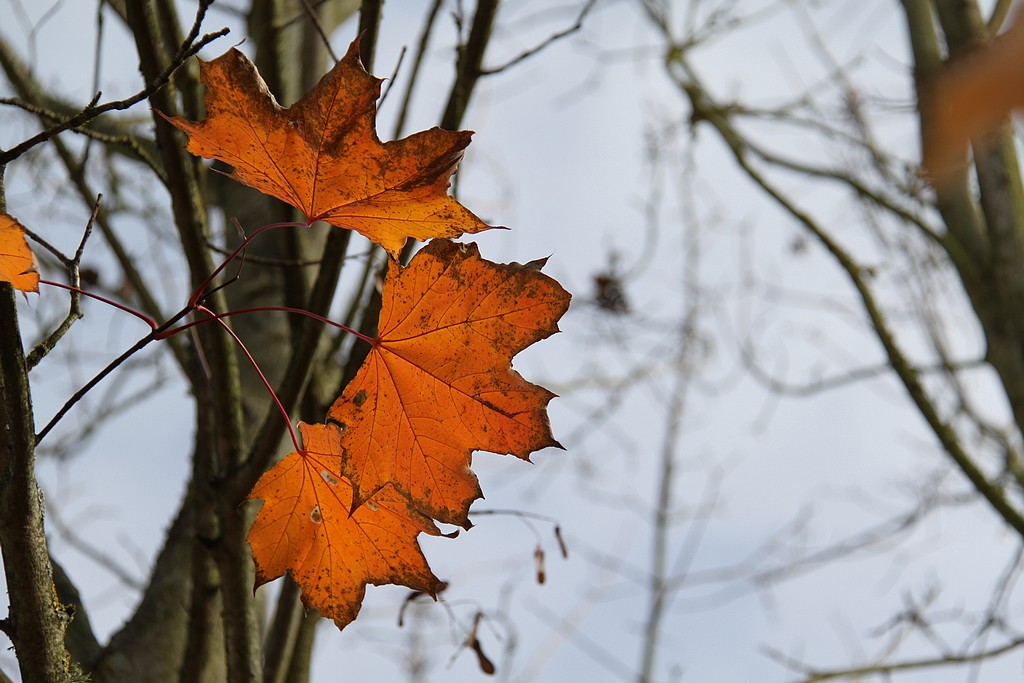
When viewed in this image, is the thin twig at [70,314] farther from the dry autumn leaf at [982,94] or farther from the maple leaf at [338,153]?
the dry autumn leaf at [982,94]

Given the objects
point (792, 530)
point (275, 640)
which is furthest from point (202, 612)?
point (792, 530)

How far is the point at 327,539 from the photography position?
78cm

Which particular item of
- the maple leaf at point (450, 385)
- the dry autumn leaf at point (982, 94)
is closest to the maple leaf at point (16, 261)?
the maple leaf at point (450, 385)

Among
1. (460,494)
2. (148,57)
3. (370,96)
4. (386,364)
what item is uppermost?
(148,57)

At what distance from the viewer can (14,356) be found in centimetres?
60

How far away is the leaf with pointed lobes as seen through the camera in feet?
2.48

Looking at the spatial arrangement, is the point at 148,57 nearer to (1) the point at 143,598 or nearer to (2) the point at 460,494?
(2) the point at 460,494

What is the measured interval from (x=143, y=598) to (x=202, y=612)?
0.31 m

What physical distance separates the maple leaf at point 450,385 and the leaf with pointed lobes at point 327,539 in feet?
→ 0.24

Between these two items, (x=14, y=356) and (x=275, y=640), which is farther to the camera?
(x=275, y=640)

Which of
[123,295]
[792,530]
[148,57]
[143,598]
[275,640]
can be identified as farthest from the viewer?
[792,530]

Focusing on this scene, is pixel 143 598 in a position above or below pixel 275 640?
above

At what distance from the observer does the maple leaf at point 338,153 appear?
63 cm

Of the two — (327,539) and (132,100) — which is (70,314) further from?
(327,539)
